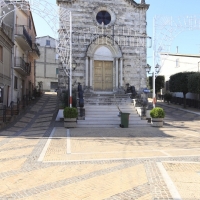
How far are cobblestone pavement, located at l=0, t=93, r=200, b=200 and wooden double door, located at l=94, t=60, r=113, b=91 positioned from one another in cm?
1122

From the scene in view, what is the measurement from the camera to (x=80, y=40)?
2091 cm

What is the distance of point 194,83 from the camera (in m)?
23.5

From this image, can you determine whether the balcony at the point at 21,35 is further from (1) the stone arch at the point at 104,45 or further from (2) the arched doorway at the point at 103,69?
(2) the arched doorway at the point at 103,69

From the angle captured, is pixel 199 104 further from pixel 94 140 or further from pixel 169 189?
pixel 169 189

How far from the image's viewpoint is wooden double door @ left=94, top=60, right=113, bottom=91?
21505mm

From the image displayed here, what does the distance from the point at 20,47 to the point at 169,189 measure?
852 inches

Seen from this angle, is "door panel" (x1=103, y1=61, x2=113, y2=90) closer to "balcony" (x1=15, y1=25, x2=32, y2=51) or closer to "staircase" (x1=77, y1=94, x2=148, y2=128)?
"staircase" (x1=77, y1=94, x2=148, y2=128)

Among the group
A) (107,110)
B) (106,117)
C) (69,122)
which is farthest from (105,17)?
(69,122)

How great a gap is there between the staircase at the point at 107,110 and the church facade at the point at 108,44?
1857 mm

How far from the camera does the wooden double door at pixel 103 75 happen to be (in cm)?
2150

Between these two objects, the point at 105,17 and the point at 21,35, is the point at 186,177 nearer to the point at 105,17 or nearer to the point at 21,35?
the point at 105,17

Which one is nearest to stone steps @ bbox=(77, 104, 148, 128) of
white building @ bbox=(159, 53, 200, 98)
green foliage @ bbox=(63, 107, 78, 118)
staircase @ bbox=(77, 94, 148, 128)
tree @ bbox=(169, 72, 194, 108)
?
staircase @ bbox=(77, 94, 148, 128)

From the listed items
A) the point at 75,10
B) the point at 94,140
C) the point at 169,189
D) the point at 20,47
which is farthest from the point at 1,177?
the point at 20,47

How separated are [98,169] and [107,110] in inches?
450
